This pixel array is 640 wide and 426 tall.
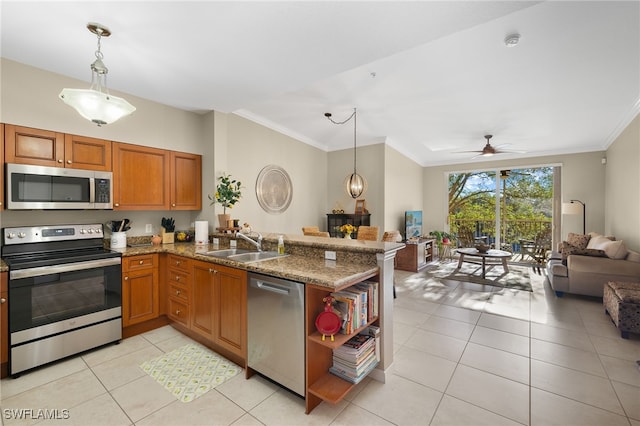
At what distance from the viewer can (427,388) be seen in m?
2.06

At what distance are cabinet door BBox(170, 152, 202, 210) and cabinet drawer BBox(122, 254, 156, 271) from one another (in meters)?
0.81

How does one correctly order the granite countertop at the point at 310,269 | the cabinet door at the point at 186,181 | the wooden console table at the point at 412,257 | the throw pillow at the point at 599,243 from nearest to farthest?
the granite countertop at the point at 310,269 → the cabinet door at the point at 186,181 → the throw pillow at the point at 599,243 → the wooden console table at the point at 412,257

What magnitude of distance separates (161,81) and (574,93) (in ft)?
16.5

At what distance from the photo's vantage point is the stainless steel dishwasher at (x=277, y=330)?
1866 mm

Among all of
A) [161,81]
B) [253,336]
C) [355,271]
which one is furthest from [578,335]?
[161,81]

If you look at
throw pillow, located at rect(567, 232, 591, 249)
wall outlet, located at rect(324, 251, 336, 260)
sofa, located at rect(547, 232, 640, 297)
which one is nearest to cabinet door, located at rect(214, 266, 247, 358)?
wall outlet, located at rect(324, 251, 336, 260)

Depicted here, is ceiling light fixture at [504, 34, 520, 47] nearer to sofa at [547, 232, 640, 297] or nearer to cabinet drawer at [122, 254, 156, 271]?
sofa at [547, 232, 640, 297]

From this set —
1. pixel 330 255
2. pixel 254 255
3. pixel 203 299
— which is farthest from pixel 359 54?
pixel 203 299

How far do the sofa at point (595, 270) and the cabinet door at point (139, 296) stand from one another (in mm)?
5545

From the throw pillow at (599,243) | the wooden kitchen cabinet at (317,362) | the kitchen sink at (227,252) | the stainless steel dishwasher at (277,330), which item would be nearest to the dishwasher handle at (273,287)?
the stainless steel dishwasher at (277,330)

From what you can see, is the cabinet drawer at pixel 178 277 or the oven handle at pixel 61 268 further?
the cabinet drawer at pixel 178 277

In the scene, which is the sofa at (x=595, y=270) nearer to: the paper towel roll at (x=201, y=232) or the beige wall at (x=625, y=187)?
the beige wall at (x=625, y=187)

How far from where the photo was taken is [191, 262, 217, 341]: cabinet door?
252 centimetres

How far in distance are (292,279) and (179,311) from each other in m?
1.78
